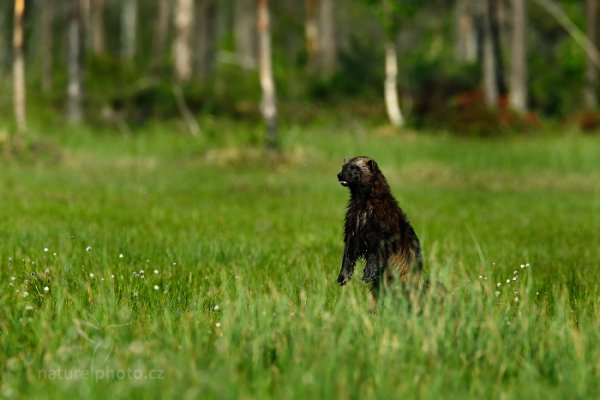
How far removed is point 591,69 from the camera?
33.2m

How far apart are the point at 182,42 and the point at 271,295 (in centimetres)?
2498

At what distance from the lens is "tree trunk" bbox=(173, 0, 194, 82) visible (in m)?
28.6

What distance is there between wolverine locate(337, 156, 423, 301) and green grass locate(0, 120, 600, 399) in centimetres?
18

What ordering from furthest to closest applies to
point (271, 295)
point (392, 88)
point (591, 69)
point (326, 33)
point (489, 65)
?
1. point (326, 33)
2. point (591, 69)
3. point (489, 65)
4. point (392, 88)
5. point (271, 295)

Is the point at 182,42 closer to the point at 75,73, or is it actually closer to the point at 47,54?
the point at 75,73

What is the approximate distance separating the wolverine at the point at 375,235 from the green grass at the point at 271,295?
179 millimetres

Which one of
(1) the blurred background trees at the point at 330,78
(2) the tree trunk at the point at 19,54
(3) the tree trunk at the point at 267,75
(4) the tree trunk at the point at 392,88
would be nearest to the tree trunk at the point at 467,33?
(1) the blurred background trees at the point at 330,78

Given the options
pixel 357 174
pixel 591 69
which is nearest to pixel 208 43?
pixel 591 69

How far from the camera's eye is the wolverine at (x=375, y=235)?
4820mm

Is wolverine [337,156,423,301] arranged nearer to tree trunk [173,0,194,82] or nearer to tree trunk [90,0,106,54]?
tree trunk [173,0,194,82]

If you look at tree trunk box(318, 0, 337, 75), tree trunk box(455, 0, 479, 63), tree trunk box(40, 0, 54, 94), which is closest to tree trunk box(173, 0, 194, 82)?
tree trunk box(40, 0, 54, 94)

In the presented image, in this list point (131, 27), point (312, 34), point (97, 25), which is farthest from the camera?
point (131, 27)

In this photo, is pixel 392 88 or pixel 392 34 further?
pixel 392 88

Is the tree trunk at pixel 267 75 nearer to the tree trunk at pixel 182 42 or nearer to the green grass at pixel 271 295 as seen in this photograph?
the green grass at pixel 271 295
